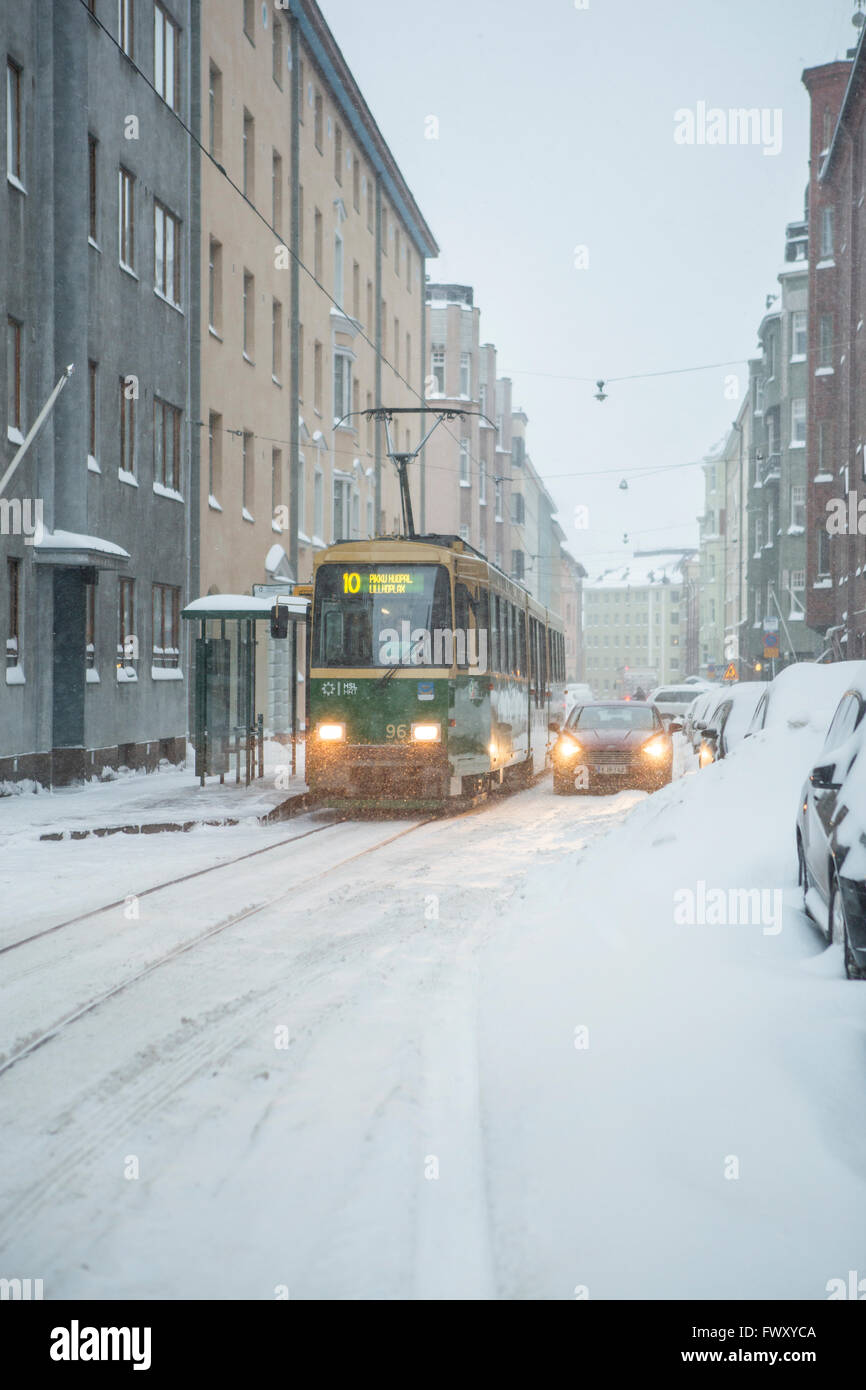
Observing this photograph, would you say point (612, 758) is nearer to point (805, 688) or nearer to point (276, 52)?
point (805, 688)

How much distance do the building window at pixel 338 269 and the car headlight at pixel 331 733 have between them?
27.1 meters

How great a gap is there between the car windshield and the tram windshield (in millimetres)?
5295

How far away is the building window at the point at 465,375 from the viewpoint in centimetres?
7350

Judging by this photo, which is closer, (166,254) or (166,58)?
(166,254)

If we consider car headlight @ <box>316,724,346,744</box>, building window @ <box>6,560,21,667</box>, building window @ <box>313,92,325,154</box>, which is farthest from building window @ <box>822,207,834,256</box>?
car headlight @ <box>316,724,346,744</box>

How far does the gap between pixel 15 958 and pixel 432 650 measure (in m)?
10.3

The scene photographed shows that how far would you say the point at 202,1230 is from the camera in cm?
402

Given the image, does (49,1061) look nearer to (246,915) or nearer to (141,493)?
(246,915)

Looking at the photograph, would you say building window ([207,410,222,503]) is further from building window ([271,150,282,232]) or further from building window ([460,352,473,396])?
building window ([460,352,473,396])

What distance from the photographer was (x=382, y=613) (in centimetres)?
1823

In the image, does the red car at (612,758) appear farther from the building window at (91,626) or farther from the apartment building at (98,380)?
the building window at (91,626)

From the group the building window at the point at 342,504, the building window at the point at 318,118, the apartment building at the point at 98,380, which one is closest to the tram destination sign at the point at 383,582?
the apartment building at the point at 98,380

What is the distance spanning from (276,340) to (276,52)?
6.61 metres

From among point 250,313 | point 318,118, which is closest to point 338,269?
point 318,118
